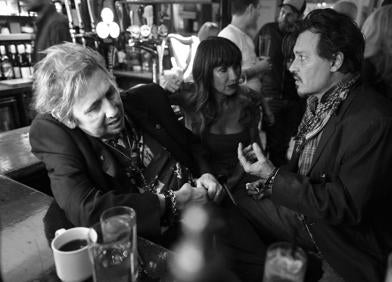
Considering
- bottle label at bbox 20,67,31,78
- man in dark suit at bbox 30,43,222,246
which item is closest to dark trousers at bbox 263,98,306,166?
man in dark suit at bbox 30,43,222,246

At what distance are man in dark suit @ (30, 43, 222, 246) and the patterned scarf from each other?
0.46 m

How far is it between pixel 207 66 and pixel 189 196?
3.42ft

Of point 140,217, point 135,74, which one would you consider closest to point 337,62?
point 140,217

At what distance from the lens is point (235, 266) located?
1374 millimetres

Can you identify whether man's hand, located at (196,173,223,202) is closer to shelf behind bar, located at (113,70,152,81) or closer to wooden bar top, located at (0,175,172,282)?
wooden bar top, located at (0,175,172,282)

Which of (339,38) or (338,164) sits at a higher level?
(339,38)

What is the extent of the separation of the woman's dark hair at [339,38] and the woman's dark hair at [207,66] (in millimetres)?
657

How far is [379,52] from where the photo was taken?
Answer: 213 cm

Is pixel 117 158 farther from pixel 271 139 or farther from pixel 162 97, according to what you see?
pixel 271 139

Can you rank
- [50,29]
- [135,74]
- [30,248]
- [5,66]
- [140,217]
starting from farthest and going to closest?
[135,74] < [5,66] < [50,29] < [140,217] < [30,248]

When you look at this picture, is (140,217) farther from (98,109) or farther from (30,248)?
(98,109)

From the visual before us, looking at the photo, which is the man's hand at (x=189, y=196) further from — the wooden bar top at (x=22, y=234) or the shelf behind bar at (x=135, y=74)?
the shelf behind bar at (x=135, y=74)

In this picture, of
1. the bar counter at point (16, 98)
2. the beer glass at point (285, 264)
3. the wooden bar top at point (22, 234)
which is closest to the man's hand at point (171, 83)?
the wooden bar top at point (22, 234)

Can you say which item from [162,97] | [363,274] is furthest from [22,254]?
[363,274]
